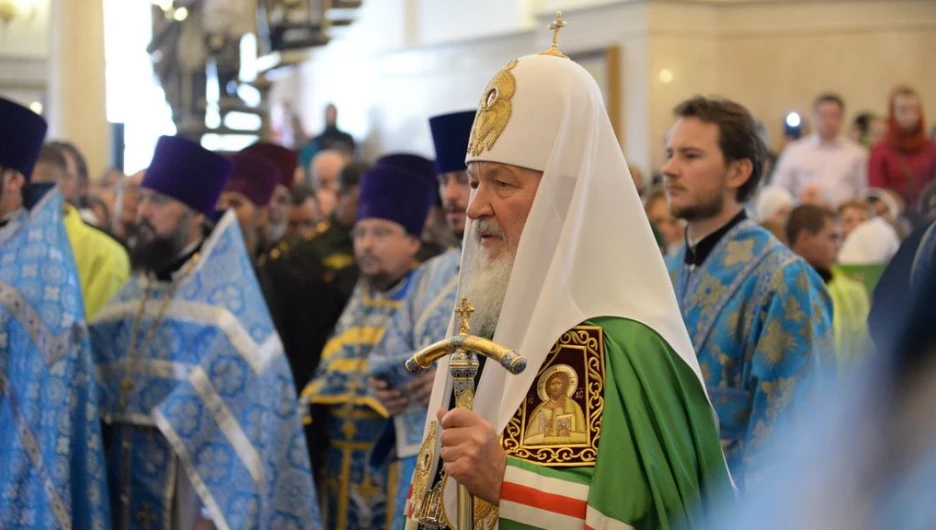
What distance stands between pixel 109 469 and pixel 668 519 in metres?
3.22

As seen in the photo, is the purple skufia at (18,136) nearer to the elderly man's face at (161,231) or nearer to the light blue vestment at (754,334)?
the elderly man's face at (161,231)

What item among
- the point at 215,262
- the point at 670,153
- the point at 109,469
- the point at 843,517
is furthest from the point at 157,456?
the point at 843,517

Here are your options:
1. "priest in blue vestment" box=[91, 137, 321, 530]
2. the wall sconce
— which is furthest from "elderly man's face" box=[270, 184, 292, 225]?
the wall sconce

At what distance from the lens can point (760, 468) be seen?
12.1 feet

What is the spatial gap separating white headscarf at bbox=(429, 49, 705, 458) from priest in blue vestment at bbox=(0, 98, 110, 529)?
245cm

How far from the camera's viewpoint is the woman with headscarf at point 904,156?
1098 centimetres

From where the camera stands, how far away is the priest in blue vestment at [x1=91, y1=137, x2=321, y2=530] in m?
4.98

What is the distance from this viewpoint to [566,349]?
8.72ft

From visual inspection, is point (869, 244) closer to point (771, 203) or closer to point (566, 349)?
point (771, 203)

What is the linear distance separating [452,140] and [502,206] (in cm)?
217

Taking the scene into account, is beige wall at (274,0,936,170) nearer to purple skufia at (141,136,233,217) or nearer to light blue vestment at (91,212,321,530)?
purple skufia at (141,136,233,217)

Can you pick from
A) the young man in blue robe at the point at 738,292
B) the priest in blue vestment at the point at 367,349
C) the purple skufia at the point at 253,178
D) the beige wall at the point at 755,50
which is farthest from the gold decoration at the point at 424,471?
the beige wall at the point at 755,50

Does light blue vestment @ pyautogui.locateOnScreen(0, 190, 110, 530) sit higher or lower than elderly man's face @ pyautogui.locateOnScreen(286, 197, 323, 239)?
lower

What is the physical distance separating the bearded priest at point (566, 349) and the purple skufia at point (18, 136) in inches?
110
